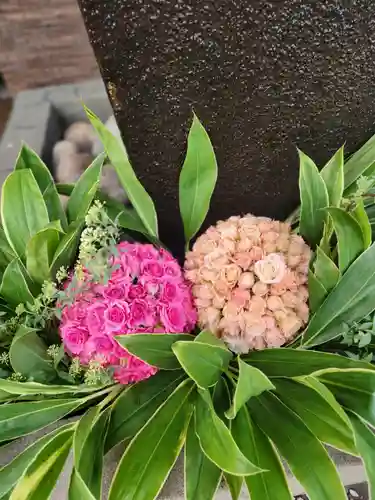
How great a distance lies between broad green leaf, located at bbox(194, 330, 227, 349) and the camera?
678mm

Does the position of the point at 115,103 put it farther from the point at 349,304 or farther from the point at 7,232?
the point at 349,304

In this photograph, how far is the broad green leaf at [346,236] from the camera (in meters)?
0.71

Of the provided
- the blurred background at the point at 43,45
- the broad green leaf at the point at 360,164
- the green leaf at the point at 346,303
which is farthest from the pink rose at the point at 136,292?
the blurred background at the point at 43,45

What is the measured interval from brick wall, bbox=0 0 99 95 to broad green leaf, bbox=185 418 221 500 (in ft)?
4.24

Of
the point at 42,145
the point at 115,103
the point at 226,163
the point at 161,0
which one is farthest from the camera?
the point at 42,145

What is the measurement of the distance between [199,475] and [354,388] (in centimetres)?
21

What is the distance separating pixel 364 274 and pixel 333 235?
105mm

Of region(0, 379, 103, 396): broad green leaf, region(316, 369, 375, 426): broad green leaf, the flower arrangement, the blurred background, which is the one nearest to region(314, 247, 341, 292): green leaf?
the flower arrangement

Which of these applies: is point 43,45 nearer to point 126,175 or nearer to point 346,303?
point 126,175

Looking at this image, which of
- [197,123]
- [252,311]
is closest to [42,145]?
[197,123]

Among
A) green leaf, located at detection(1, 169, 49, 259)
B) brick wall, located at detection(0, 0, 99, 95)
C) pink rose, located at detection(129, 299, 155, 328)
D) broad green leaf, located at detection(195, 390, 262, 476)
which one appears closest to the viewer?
broad green leaf, located at detection(195, 390, 262, 476)

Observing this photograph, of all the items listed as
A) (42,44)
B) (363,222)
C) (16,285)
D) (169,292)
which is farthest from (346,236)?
(42,44)

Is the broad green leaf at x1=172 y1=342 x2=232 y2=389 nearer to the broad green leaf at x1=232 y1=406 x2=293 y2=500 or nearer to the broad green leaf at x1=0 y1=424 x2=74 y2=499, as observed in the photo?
the broad green leaf at x1=232 y1=406 x2=293 y2=500

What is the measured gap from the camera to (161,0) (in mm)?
682
